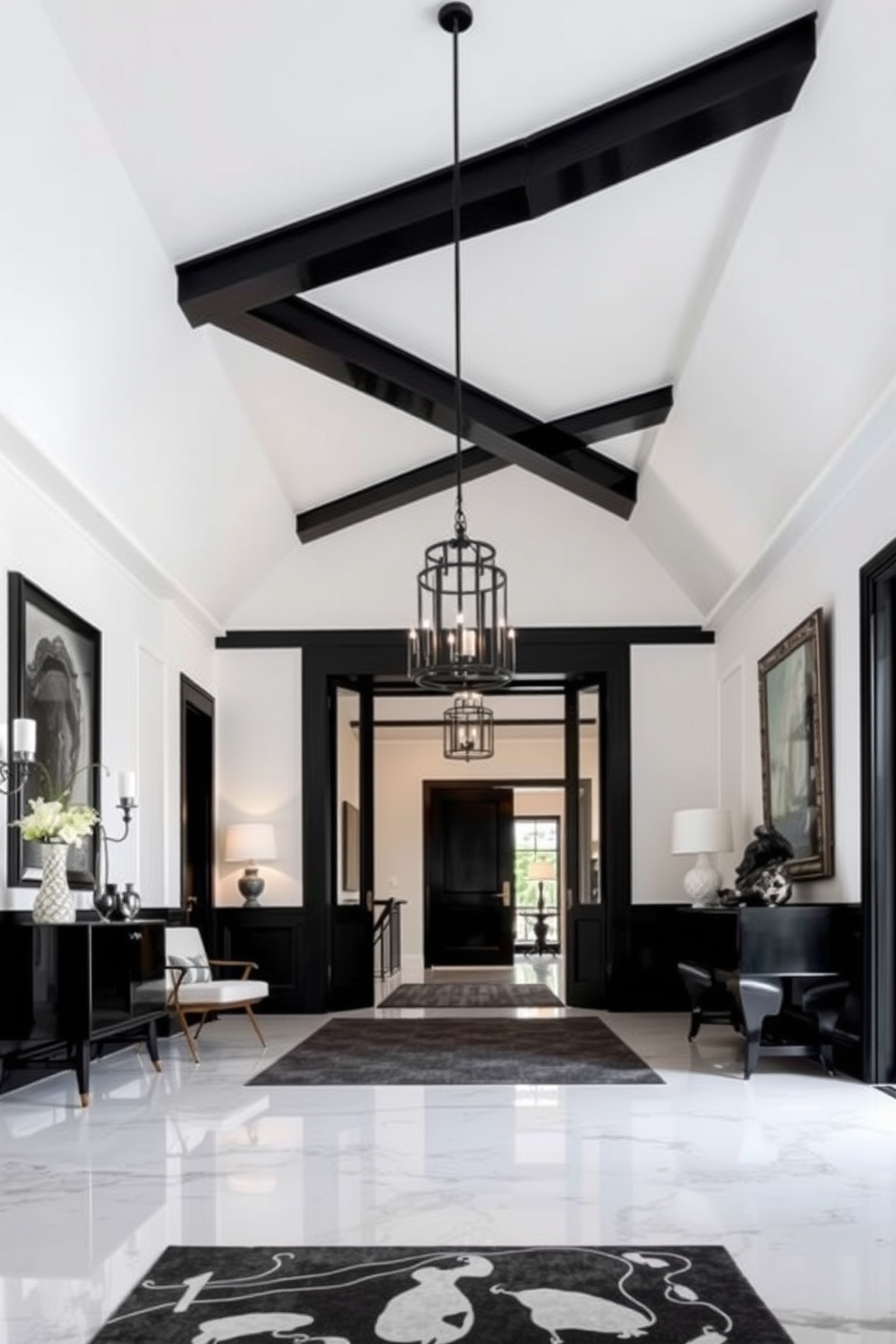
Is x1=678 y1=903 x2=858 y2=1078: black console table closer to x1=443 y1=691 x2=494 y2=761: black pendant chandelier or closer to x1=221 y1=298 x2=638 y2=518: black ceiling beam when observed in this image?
x1=443 y1=691 x2=494 y2=761: black pendant chandelier

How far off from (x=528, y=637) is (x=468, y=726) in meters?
1.41

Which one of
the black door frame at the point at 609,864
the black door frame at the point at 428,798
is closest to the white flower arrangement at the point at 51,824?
the black door frame at the point at 609,864

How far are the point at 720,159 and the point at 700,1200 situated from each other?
3.96 meters

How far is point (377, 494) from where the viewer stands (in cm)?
1006

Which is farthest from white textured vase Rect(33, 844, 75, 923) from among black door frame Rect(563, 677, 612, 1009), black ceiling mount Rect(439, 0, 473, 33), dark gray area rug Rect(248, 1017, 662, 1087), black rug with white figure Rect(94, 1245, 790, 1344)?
black door frame Rect(563, 677, 612, 1009)

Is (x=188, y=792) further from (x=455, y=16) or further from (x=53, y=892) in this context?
(x=455, y=16)

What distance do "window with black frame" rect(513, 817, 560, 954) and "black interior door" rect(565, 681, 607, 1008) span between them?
9115 mm

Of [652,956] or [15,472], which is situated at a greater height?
[15,472]

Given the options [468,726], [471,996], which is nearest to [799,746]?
[468,726]

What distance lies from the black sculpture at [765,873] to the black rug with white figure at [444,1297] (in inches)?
159

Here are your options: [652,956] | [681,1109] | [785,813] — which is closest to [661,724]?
[652,956]

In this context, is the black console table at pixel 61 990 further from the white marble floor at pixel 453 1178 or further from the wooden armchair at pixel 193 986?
the wooden armchair at pixel 193 986

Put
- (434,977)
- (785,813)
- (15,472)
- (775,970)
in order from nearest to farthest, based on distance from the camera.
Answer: (15,472)
(775,970)
(785,813)
(434,977)

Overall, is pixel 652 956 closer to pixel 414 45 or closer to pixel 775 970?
pixel 775 970
